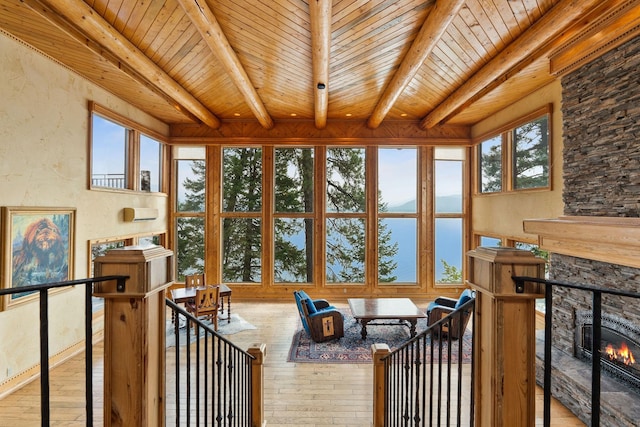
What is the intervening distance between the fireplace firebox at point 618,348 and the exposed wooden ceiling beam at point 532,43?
121 inches

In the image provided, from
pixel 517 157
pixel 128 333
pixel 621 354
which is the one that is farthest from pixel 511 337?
pixel 517 157

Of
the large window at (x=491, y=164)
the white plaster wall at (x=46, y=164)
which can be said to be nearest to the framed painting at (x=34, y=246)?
the white plaster wall at (x=46, y=164)

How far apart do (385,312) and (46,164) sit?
17.4 feet

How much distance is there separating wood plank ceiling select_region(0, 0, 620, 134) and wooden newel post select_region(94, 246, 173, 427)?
107 inches

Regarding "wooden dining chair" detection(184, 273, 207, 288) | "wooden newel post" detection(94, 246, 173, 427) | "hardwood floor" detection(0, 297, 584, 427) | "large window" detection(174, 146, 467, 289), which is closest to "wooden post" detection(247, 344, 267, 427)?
"hardwood floor" detection(0, 297, 584, 427)

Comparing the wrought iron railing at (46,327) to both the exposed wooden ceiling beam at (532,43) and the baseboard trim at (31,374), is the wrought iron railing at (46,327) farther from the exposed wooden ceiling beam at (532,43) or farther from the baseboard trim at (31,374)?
the exposed wooden ceiling beam at (532,43)

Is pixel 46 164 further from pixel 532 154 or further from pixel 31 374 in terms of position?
pixel 532 154

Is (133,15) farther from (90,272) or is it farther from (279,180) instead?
(279,180)

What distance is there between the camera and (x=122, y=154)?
5738mm

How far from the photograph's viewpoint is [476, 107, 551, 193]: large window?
5051mm

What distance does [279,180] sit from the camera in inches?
294

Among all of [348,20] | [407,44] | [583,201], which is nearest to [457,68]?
[407,44]

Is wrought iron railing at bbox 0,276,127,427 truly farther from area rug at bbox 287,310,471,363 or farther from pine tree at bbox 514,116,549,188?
pine tree at bbox 514,116,549,188

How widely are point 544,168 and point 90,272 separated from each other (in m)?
7.35
